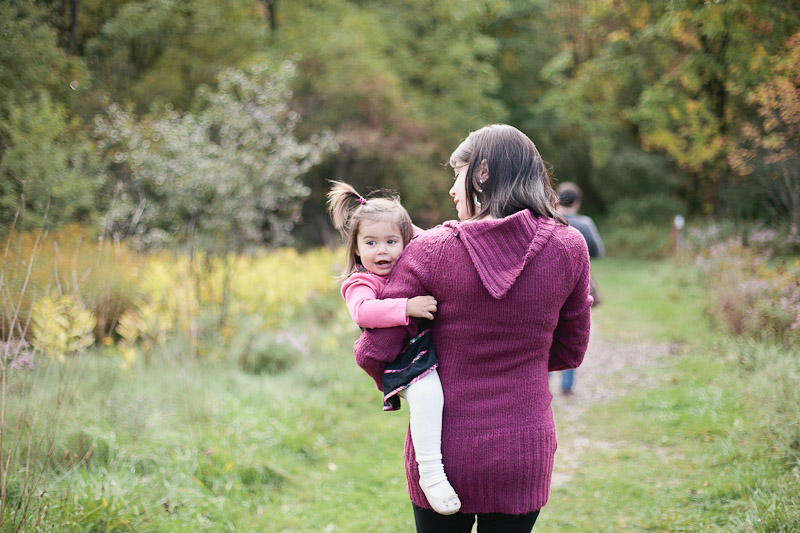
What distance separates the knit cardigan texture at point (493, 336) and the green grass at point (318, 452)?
2030 mm

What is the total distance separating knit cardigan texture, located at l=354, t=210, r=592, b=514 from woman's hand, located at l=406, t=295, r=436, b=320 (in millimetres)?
34

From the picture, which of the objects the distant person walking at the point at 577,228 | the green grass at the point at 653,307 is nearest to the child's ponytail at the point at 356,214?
the distant person walking at the point at 577,228

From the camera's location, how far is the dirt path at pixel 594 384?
484 cm

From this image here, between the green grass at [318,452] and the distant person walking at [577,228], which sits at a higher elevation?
the distant person walking at [577,228]

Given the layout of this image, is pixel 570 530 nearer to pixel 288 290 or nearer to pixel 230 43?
pixel 288 290

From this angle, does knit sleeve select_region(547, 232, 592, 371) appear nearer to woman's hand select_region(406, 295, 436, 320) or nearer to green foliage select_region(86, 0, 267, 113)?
woman's hand select_region(406, 295, 436, 320)

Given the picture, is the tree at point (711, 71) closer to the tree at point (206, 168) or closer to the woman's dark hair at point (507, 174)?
the tree at point (206, 168)

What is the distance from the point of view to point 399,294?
5.86 ft

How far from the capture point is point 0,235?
4.44 meters

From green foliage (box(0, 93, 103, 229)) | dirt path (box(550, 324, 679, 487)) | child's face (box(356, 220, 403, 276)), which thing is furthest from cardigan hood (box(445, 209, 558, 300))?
green foliage (box(0, 93, 103, 229))

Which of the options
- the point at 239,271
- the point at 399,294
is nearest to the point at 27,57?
the point at 239,271

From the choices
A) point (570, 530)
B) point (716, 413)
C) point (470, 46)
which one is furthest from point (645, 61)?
point (570, 530)

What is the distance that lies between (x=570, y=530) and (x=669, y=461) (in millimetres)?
1282

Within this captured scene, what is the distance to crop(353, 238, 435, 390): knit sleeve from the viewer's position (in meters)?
1.76
